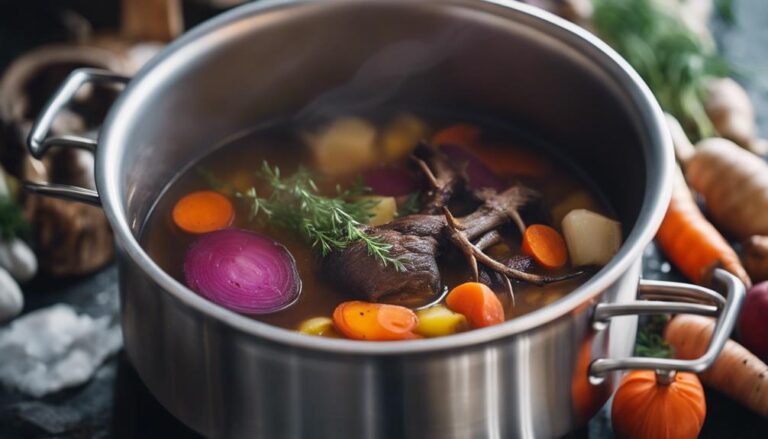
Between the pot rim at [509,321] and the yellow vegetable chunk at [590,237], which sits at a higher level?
the pot rim at [509,321]

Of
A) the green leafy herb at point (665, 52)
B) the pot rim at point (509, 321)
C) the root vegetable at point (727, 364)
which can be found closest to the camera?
the pot rim at point (509, 321)

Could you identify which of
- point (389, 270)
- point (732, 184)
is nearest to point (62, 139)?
point (389, 270)

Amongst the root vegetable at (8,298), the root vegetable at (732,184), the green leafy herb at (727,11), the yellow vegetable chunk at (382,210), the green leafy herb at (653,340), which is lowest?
the green leafy herb at (653,340)

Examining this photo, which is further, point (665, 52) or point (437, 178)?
point (665, 52)

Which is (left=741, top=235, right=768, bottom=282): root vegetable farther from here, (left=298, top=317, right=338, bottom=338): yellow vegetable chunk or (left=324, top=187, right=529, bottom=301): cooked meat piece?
(left=298, top=317, right=338, bottom=338): yellow vegetable chunk

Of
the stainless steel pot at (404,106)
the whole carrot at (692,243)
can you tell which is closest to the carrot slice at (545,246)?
the stainless steel pot at (404,106)

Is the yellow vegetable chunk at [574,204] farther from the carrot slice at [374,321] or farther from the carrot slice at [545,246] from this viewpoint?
the carrot slice at [374,321]

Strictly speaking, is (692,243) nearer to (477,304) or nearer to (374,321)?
(477,304)

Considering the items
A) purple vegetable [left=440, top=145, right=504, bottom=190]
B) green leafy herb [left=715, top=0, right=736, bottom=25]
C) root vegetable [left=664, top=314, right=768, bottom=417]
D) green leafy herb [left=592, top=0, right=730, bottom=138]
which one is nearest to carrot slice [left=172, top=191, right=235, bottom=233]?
purple vegetable [left=440, top=145, right=504, bottom=190]
